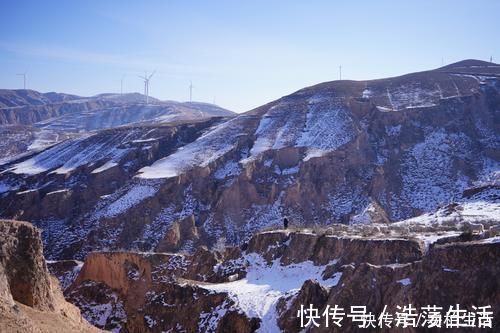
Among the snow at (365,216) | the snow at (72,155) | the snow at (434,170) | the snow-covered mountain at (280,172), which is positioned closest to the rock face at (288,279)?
the snow-covered mountain at (280,172)

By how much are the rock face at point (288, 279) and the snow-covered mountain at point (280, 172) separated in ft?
43.1

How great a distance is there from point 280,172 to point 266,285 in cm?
3468

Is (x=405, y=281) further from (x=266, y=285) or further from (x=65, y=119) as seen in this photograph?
(x=65, y=119)

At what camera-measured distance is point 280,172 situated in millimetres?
66562

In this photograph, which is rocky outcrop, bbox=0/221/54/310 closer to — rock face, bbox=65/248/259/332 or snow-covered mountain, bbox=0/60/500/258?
rock face, bbox=65/248/259/332

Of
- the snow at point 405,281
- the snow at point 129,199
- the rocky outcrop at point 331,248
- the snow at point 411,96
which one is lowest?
the snow at point 129,199

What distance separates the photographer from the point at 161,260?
42375 millimetres

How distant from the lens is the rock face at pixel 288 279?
20828mm

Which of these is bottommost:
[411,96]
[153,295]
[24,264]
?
[153,295]

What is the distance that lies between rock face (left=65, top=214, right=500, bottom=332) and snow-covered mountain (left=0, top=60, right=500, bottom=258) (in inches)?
Answer: 517

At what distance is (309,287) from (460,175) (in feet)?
130

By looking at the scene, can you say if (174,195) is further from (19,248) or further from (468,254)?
(468,254)

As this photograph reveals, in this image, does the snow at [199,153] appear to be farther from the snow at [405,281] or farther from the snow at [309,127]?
the snow at [405,281]

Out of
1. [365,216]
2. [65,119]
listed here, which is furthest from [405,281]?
[65,119]
